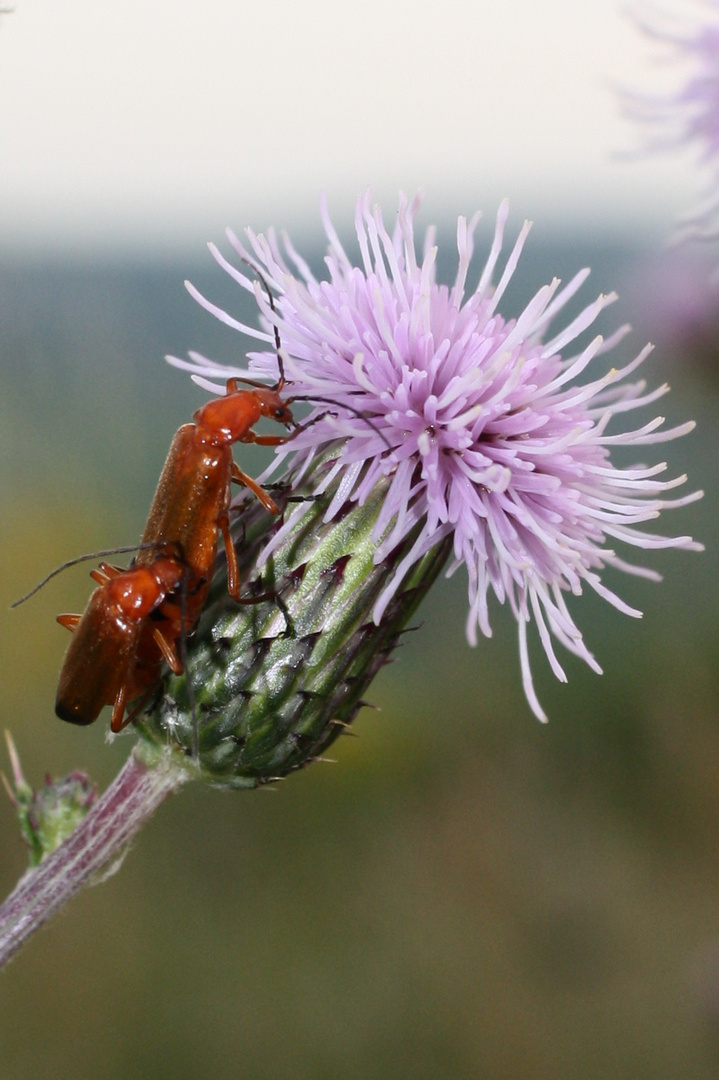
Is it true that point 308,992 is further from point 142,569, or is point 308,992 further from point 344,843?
point 142,569

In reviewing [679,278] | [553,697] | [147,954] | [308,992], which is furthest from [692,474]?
[147,954]

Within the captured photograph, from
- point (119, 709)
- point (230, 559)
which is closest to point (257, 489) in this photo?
point (230, 559)

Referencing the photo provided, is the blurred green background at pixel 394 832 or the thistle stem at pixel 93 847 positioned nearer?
the thistle stem at pixel 93 847

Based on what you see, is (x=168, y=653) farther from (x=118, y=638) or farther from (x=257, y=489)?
(x=257, y=489)

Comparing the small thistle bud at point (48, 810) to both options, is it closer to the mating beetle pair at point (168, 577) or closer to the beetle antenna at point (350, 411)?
the mating beetle pair at point (168, 577)

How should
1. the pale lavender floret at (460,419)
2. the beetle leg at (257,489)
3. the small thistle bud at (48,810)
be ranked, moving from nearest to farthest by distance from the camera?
the pale lavender floret at (460,419) < the beetle leg at (257,489) < the small thistle bud at (48,810)

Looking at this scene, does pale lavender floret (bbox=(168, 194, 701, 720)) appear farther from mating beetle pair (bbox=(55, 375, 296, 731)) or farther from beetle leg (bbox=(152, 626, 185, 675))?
beetle leg (bbox=(152, 626, 185, 675))

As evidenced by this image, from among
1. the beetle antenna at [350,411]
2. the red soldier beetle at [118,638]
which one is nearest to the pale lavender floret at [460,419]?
the beetle antenna at [350,411]
